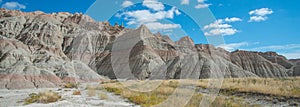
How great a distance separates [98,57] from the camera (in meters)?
108

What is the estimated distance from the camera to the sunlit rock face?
63.3m

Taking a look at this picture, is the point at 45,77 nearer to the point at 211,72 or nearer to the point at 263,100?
the point at 211,72

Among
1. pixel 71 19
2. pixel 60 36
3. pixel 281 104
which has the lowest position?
pixel 281 104

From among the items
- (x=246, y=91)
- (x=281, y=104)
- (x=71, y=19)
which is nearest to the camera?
(x=281, y=104)

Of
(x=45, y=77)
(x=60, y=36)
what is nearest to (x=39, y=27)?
(x=60, y=36)

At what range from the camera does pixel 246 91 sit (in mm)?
22828

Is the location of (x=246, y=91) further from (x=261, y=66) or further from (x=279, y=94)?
(x=261, y=66)

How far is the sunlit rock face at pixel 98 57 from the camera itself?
63281 mm

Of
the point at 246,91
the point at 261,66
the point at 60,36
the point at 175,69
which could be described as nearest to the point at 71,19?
the point at 60,36

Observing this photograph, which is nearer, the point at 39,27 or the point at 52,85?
the point at 52,85

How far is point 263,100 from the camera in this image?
712 inches

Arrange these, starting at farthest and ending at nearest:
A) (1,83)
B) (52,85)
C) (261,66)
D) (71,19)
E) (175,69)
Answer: (71,19) → (261,66) → (175,69) → (52,85) → (1,83)

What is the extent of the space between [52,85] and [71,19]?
93603 millimetres

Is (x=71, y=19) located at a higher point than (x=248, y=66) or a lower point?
higher
